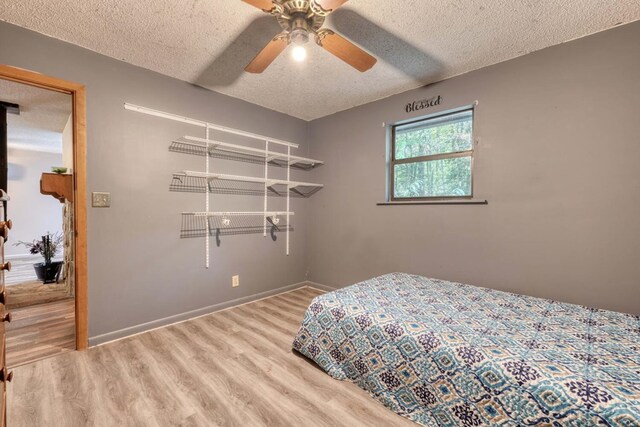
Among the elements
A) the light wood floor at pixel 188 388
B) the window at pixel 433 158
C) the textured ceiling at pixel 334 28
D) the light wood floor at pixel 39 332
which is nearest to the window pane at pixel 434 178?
the window at pixel 433 158

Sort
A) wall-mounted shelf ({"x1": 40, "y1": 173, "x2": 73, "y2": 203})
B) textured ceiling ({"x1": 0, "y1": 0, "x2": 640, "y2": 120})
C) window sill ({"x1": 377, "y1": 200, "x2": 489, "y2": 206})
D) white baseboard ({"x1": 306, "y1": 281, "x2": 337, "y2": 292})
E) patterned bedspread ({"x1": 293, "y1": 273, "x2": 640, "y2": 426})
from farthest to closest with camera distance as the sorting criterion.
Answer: white baseboard ({"x1": 306, "y1": 281, "x2": 337, "y2": 292}) < wall-mounted shelf ({"x1": 40, "y1": 173, "x2": 73, "y2": 203}) < window sill ({"x1": 377, "y1": 200, "x2": 489, "y2": 206}) < textured ceiling ({"x1": 0, "y1": 0, "x2": 640, "y2": 120}) < patterned bedspread ({"x1": 293, "y1": 273, "x2": 640, "y2": 426})

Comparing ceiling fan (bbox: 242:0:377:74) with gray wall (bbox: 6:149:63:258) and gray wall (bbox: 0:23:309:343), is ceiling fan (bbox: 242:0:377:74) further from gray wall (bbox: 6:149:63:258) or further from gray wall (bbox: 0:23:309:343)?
gray wall (bbox: 6:149:63:258)

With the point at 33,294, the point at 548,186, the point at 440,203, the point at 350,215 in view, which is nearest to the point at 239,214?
the point at 350,215

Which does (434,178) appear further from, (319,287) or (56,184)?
(56,184)

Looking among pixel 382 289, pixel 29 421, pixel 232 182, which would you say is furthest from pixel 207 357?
pixel 232 182

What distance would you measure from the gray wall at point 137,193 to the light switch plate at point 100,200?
4 centimetres

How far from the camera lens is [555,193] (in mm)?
2055

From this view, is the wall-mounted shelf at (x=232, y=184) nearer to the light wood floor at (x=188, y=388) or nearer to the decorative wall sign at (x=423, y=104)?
the light wood floor at (x=188, y=388)

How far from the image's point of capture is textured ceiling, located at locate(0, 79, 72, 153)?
2.77 metres

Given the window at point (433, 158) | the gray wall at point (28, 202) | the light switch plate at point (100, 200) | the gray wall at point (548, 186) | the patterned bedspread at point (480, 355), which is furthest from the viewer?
the gray wall at point (28, 202)

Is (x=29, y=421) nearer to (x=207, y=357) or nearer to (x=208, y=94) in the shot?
(x=207, y=357)

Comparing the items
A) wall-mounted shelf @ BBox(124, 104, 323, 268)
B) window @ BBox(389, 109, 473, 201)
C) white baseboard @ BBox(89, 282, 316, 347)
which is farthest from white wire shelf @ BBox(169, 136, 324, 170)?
white baseboard @ BBox(89, 282, 316, 347)

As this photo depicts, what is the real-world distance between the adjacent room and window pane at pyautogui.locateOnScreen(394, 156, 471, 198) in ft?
0.07

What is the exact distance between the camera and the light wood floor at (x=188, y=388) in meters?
1.41
